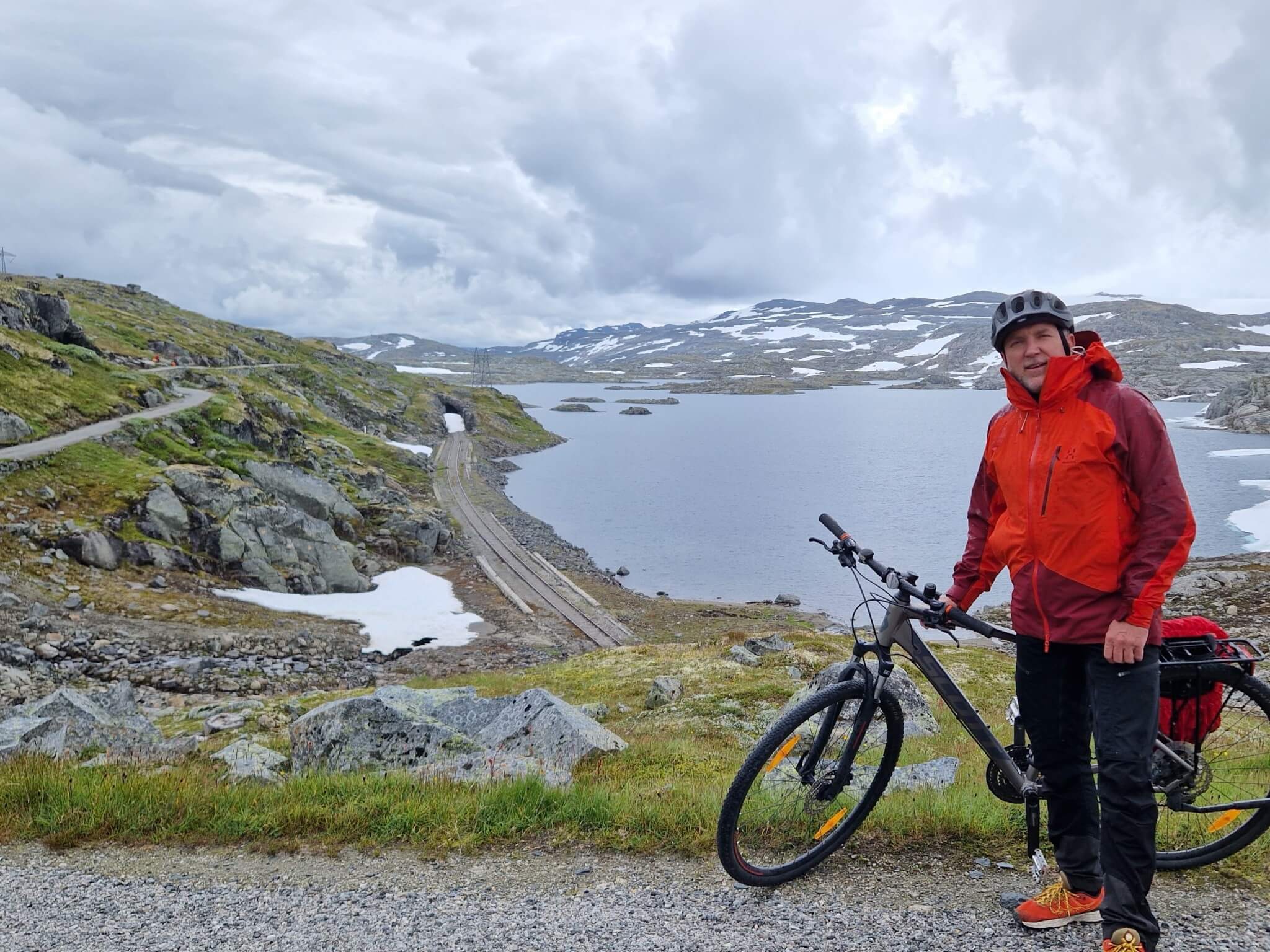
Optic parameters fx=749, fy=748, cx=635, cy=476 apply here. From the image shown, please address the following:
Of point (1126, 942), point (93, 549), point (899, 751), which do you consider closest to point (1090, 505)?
point (899, 751)

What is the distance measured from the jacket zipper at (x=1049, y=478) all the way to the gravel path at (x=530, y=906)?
97.9 inches

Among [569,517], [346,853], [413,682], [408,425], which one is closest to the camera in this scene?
[346,853]

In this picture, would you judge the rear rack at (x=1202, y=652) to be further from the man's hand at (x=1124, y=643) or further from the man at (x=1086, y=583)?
the man's hand at (x=1124, y=643)

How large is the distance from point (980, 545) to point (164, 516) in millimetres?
38293

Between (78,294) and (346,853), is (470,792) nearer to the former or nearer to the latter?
(346,853)


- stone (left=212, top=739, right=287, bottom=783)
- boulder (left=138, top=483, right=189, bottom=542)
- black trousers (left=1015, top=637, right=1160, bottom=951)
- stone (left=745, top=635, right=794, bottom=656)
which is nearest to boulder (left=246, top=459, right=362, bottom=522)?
boulder (left=138, top=483, right=189, bottom=542)

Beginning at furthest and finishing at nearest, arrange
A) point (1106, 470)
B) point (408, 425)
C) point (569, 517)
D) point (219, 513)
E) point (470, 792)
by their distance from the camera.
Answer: point (408, 425) < point (569, 517) < point (219, 513) < point (470, 792) < point (1106, 470)

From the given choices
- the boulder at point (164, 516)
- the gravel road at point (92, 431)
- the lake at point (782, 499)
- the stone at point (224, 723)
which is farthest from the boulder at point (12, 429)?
the lake at point (782, 499)

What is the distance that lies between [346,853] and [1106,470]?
18.6 feet

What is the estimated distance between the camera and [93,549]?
A: 3003 cm

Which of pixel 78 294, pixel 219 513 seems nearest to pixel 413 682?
pixel 219 513

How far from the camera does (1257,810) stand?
4.84m

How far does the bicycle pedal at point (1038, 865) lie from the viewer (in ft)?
15.3

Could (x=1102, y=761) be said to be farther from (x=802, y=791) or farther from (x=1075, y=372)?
(x=1075, y=372)
